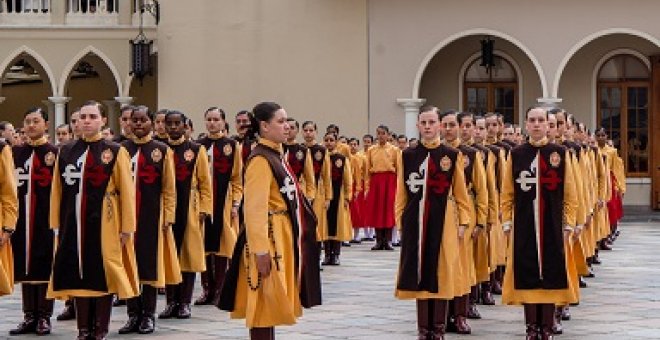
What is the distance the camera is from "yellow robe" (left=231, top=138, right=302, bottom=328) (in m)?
8.68

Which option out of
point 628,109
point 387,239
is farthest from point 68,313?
point 628,109

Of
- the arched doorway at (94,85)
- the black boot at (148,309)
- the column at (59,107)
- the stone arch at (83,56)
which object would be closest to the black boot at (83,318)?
the black boot at (148,309)

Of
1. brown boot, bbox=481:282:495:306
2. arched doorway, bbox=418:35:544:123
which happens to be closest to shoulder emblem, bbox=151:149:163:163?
brown boot, bbox=481:282:495:306

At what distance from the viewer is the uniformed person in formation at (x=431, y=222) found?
10.6 meters

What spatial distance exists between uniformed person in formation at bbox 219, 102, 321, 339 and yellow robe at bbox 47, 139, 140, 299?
63.8 inches

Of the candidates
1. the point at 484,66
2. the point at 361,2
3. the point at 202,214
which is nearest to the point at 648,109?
the point at 484,66

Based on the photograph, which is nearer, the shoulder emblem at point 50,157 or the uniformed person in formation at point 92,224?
the uniformed person in formation at point 92,224

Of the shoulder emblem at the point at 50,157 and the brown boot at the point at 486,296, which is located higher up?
the shoulder emblem at the point at 50,157

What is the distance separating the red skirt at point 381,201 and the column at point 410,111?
573 cm

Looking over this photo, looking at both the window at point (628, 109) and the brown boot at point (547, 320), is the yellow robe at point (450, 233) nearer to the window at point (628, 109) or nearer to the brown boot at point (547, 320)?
the brown boot at point (547, 320)

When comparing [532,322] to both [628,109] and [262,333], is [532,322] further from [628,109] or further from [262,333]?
[628,109]

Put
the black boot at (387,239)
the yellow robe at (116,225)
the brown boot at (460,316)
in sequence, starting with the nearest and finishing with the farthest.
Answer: the yellow robe at (116,225)
the brown boot at (460,316)
the black boot at (387,239)

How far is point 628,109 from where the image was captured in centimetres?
2906

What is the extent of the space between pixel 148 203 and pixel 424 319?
9.04 ft
